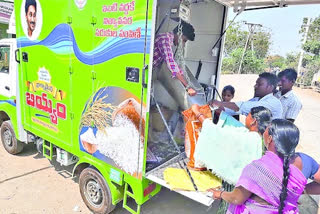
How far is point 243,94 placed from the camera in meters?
13.0

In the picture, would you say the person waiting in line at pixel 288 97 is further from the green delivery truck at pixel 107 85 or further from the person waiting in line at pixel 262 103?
the green delivery truck at pixel 107 85

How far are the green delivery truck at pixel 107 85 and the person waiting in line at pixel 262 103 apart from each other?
21.3 inches

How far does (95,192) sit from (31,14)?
2.53 m

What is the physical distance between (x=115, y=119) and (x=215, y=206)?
6.57ft

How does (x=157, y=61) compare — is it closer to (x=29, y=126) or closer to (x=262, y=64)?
(x=29, y=126)

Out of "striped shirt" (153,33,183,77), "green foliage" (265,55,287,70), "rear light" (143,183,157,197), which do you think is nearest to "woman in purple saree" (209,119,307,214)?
"rear light" (143,183,157,197)

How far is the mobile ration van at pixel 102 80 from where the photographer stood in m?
2.26

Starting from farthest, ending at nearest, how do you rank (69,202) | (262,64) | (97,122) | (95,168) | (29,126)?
(262,64)
(29,126)
(69,202)
(95,168)
(97,122)

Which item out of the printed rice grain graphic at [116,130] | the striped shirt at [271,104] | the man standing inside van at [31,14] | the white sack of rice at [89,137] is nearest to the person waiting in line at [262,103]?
the striped shirt at [271,104]

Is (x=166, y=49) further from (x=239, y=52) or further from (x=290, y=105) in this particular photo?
(x=239, y=52)

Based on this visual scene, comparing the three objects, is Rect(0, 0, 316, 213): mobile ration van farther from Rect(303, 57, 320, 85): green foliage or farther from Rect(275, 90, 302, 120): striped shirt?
Rect(303, 57, 320, 85): green foliage

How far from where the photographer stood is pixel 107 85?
98.0 inches

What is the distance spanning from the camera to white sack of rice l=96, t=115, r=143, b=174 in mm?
2363

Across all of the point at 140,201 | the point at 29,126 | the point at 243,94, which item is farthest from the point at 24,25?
the point at 243,94
